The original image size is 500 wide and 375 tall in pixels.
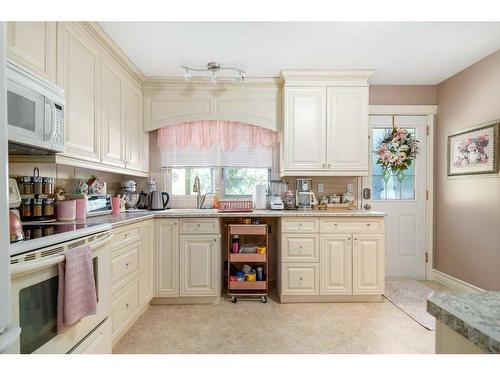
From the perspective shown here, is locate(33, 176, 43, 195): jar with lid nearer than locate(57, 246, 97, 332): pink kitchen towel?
No

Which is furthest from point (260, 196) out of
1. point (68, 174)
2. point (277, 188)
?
point (68, 174)

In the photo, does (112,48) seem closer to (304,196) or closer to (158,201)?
(158,201)

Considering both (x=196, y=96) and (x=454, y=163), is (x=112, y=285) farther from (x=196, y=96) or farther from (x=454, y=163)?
(x=454, y=163)

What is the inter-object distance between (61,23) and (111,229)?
1391mm

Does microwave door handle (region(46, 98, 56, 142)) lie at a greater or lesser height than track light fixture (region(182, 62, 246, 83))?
lesser

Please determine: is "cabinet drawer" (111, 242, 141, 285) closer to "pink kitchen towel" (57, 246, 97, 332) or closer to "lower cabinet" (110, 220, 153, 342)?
"lower cabinet" (110, 220, 153, 342)

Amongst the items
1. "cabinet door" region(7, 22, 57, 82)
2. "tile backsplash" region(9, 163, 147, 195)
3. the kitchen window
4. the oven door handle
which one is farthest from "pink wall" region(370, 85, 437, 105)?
the oven door handle

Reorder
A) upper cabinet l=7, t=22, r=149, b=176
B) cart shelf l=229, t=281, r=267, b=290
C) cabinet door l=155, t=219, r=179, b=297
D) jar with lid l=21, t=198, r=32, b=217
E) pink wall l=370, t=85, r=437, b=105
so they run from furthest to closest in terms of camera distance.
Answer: pink wall l=370, t=85, r=437, b=105, cart shelf l=229, t=281, r=267, b=290, cabinet door l=155, t=219, r=179, b=297, jar with lid l=21, t=198, r=32, b=217, upper cabinet l=7, t=22, r=149, b=176

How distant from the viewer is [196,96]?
334 cm

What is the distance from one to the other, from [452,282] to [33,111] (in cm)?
420

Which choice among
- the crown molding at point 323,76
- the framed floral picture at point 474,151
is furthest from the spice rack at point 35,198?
the framed floral picture at point 474,151

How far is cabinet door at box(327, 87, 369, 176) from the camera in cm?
314

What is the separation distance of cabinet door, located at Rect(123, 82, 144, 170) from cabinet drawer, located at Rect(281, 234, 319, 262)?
6.03 feet
